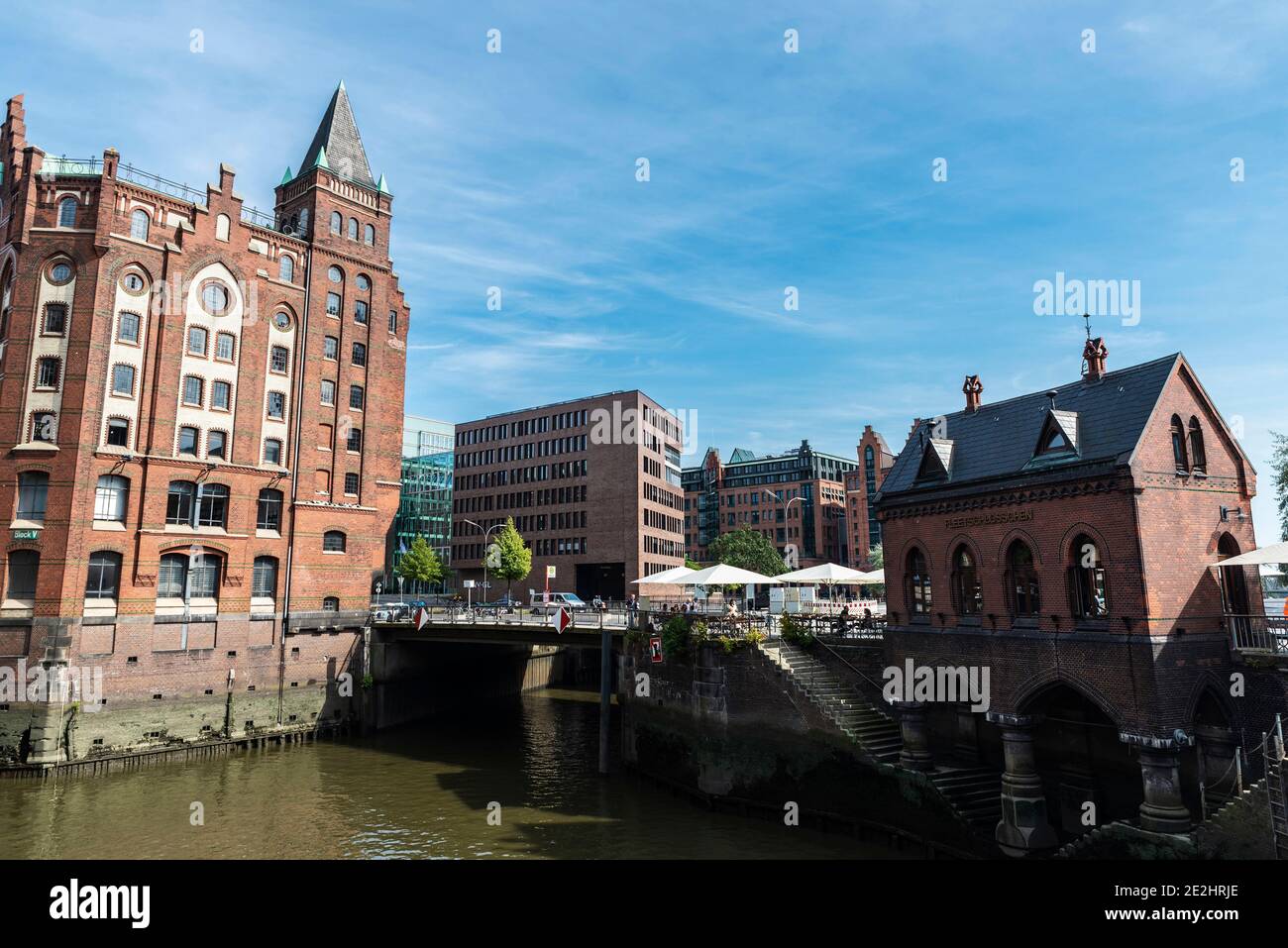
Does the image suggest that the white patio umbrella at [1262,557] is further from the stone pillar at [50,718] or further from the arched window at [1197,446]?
the stone pillar at [50,718]

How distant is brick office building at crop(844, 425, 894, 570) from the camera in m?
117

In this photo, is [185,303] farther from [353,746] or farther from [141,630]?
[353,746]

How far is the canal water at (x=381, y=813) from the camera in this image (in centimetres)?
2367

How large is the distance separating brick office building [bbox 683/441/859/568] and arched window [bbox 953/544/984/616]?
89.6 metres

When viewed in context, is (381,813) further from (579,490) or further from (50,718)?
(579,490)

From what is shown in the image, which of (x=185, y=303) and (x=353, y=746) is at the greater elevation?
(x=185, y=303)

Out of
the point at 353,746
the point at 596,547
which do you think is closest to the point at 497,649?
the point at 353,746

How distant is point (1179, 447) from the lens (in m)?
22.0

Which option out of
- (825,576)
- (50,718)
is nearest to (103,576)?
(50,718)

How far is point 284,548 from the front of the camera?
139 ft

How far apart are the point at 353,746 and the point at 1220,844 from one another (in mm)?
36410

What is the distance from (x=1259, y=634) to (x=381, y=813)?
93.3ft
